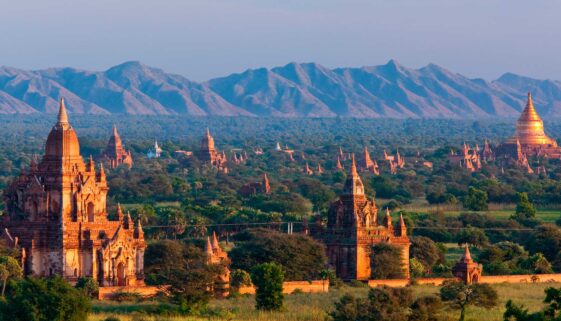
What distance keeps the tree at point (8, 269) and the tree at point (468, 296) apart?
13633mm

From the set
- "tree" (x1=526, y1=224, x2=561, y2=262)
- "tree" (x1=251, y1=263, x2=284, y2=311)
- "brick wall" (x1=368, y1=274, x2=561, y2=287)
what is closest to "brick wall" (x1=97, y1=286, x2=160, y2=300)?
"tree" (x1=251, y1=263, x2=284, y2=311)

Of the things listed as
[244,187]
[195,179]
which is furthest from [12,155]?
[244,187]

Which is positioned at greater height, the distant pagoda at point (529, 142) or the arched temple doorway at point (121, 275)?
the distant pagoda at point (529, 142)

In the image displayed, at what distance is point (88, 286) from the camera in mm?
52156

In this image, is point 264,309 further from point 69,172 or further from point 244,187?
point 244,187

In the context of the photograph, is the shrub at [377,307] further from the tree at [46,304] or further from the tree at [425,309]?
the tree at [46,304]

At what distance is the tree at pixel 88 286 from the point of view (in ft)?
171

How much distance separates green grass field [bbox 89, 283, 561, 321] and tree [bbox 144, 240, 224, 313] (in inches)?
27.0

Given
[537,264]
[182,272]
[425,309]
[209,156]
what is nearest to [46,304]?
[182,272]

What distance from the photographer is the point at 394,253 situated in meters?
59.1

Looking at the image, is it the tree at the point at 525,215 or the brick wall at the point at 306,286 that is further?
the tree at the point at 525,215

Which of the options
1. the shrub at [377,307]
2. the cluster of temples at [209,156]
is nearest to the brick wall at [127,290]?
the shrub at [377,307]

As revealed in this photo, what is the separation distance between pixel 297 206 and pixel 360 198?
27535mm

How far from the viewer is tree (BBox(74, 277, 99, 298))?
5200 centimetres
